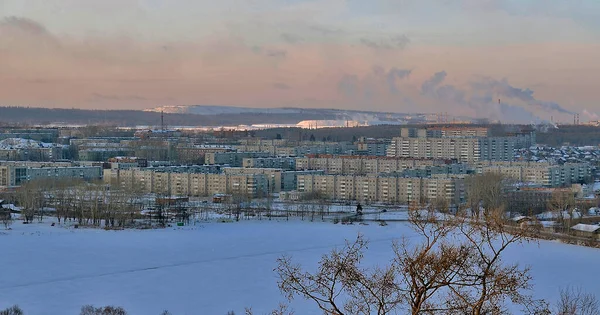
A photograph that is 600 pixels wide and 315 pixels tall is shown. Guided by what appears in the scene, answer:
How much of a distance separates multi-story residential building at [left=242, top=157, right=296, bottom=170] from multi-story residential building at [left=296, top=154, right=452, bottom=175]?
7.5 inches

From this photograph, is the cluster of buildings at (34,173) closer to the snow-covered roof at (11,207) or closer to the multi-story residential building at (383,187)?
the snow-covered roof at (11,207)

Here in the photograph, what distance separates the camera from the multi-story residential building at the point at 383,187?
15008 mm

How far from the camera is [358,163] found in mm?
20250

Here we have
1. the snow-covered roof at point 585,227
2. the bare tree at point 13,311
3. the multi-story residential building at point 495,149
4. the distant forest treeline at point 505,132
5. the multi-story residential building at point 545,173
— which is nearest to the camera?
the bare tree at point 13,311

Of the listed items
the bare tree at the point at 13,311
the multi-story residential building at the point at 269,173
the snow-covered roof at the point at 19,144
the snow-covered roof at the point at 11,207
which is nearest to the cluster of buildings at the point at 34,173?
the multi-story residential building at the point at 269,173

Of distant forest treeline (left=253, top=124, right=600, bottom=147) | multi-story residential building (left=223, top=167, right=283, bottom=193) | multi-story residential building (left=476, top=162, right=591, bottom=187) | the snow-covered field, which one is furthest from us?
distant forest treeline (left=253, top=124, right=600, bottom=147)

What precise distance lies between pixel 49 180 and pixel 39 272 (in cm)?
818

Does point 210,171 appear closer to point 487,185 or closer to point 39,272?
point 487,185

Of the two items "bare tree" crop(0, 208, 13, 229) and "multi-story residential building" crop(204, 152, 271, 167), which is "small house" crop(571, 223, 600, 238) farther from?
"multi-story residential building" crop(204, 152, 271, 167)

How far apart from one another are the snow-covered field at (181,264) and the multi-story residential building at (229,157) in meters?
11.3

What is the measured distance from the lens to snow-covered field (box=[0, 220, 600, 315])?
5.55 m

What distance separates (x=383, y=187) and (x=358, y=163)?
4.50 m

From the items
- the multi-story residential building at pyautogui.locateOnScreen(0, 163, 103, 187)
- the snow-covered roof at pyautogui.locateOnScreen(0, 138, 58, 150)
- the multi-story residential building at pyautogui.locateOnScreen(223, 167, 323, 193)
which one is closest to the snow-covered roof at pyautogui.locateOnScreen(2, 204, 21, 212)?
the multi-story residential building at pyautogui.locateOnScreen(0, 163, 103, 187)

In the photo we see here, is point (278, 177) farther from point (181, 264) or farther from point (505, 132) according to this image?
point (505, 132)
